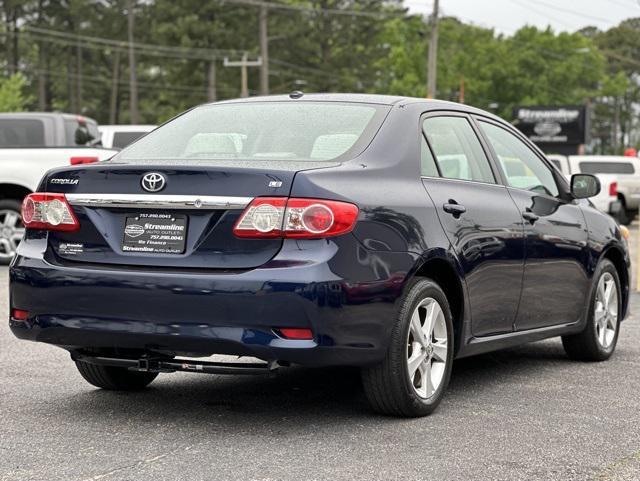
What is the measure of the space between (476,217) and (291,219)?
1.48 m

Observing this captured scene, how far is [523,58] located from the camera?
279 feet

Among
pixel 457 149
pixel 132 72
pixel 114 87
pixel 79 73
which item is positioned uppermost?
pixel 457 149

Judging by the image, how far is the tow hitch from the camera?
5.36 meters

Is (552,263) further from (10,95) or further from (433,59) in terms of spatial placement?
(10,95)

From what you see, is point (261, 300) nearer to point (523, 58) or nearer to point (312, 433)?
point (312, 433)

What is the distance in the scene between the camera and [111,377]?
21.1 feet

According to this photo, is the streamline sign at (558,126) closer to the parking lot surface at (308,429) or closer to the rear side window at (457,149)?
the parking lot surface at (308,429)

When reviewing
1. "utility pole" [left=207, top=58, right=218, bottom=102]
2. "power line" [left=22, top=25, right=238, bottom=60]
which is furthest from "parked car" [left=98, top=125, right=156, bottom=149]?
"utility pole" [left=207, top=58, right=218, bottom=102]

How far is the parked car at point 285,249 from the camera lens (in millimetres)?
5188

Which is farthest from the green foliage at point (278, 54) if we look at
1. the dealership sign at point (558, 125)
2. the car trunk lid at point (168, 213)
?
the car trunk lid at point (168, 213)

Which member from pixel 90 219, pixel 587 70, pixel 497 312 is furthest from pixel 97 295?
pixel 587 70

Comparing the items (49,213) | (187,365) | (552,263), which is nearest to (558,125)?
(552,263)

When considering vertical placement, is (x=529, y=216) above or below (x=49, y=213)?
below

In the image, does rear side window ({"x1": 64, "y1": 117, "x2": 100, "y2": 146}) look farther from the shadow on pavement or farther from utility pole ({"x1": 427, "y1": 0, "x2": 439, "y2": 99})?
utility pole ({"x1": 427, "y1": 0, "x2": 439, "y2": 99})
